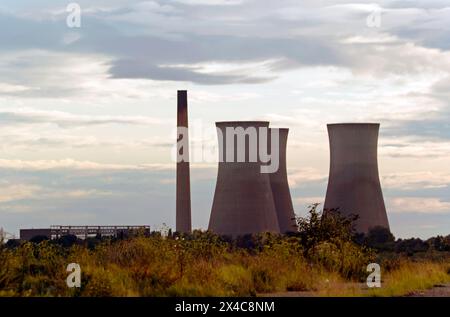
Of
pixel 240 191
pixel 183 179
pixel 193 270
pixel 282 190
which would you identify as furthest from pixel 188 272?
pixel 282 190

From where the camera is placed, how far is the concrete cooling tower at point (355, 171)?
7131 cm

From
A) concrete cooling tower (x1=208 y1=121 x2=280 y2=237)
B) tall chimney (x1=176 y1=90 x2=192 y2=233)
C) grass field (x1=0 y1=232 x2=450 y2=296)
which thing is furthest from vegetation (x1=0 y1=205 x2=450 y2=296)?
tall chimney (x1=176 y1=90 x2=192 y2=233)

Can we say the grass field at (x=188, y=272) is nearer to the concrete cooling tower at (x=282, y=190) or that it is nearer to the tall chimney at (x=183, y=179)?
the tall chimney at (x=183, y=179)

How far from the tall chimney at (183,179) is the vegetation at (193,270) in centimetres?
5527

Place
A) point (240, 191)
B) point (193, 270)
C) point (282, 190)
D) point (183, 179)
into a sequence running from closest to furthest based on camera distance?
point (193, 270), point (240, 191), point (183, 179), point (282, 190)

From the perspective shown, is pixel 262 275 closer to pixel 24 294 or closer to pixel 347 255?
pixel 347 255

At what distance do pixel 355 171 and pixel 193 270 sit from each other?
59.0 m

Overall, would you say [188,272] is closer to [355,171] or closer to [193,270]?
[193,270]

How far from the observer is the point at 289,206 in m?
87.8

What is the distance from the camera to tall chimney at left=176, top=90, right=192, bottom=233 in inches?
2953

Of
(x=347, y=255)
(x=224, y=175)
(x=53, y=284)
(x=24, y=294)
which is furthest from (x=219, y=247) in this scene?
(x=224, y=175)

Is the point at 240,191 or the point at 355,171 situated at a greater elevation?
the point at 355,171

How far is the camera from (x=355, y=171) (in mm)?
72688
